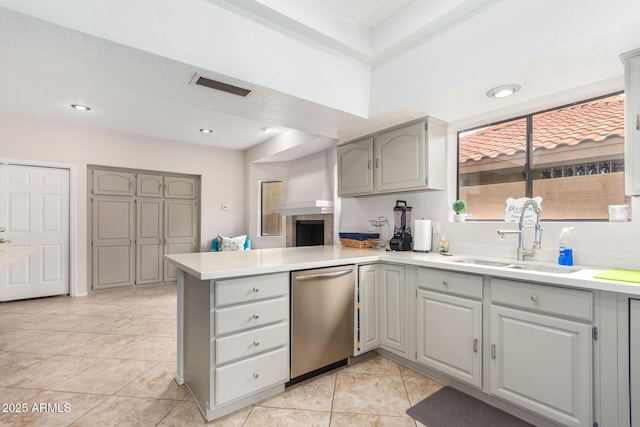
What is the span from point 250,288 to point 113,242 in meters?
4.13

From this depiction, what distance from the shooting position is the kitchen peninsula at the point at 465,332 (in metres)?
1.41

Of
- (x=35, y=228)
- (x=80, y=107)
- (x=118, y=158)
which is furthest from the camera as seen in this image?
(x=118, y=158)

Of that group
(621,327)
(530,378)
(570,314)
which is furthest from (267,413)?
(621,327)

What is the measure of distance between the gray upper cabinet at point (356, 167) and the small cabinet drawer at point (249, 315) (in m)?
1.58

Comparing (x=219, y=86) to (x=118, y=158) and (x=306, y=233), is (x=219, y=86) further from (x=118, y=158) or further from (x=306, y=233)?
(x=118, y=158)

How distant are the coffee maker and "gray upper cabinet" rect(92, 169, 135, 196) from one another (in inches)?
169

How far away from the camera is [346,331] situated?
2217 mm

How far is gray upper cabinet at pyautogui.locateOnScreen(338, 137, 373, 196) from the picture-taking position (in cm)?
302

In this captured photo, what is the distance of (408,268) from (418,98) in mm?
1265

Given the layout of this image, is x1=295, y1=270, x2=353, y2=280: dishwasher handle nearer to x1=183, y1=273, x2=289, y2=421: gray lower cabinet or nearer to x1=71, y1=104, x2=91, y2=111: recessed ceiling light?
x1=183, y1=273, x2=289, y2=421: gray lower cabinet

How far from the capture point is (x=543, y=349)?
1552 mm

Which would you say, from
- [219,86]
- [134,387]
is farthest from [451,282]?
[134,387]

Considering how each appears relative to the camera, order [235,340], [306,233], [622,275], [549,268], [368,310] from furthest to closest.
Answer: [306,233]
[368,310]
[549,268]
[235,340]
[622,275]

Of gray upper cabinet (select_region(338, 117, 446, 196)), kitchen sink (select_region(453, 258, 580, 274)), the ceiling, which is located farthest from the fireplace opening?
kitchen sink (select_region(453, 258, 580, 274))
